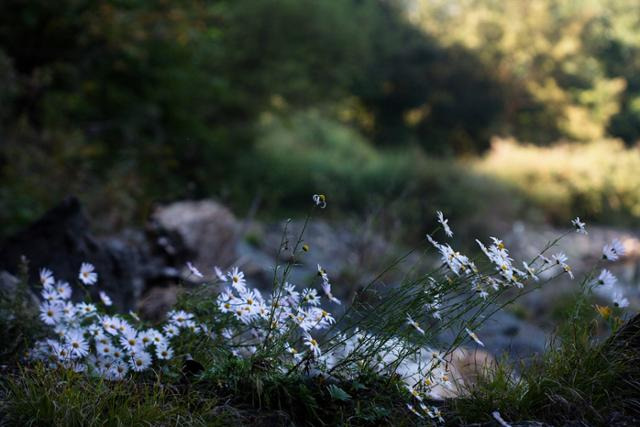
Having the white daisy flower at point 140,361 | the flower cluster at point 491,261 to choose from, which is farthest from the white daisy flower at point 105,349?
the flower cluster at point 491,261

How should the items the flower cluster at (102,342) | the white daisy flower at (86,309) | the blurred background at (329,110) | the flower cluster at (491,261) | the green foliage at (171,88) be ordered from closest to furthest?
the flower cluster at (491,261), the flower cluster at (102,342), the white daisy flower at (86,309), the green foliage at (171,88), the blurred background at (329,110)

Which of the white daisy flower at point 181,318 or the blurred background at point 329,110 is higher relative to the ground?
the blurred background at point 329,110

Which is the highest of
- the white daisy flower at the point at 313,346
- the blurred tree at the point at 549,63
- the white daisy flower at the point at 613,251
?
the blurred tree at the point at 549,63

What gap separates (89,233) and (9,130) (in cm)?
446

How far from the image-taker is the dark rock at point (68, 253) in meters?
4.17

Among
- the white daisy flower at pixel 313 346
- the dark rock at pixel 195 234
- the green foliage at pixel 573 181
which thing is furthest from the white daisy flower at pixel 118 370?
the green foliage at pixel 573 181

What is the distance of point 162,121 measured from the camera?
40.8 ft

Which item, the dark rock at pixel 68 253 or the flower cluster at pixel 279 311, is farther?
the dark rock at pixel 68 253

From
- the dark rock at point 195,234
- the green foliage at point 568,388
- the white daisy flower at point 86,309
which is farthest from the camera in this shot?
the dark rock at point 195,234

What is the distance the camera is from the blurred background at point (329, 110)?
8469mm

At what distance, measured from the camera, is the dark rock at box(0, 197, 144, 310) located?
4.17 metres

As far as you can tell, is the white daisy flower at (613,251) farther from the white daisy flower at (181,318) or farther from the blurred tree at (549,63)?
the blurred tree at (549,63)

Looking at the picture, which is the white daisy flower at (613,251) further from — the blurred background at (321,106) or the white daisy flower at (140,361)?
the blurred background at (321,106)

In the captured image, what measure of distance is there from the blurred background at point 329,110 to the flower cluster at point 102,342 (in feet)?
9.79
